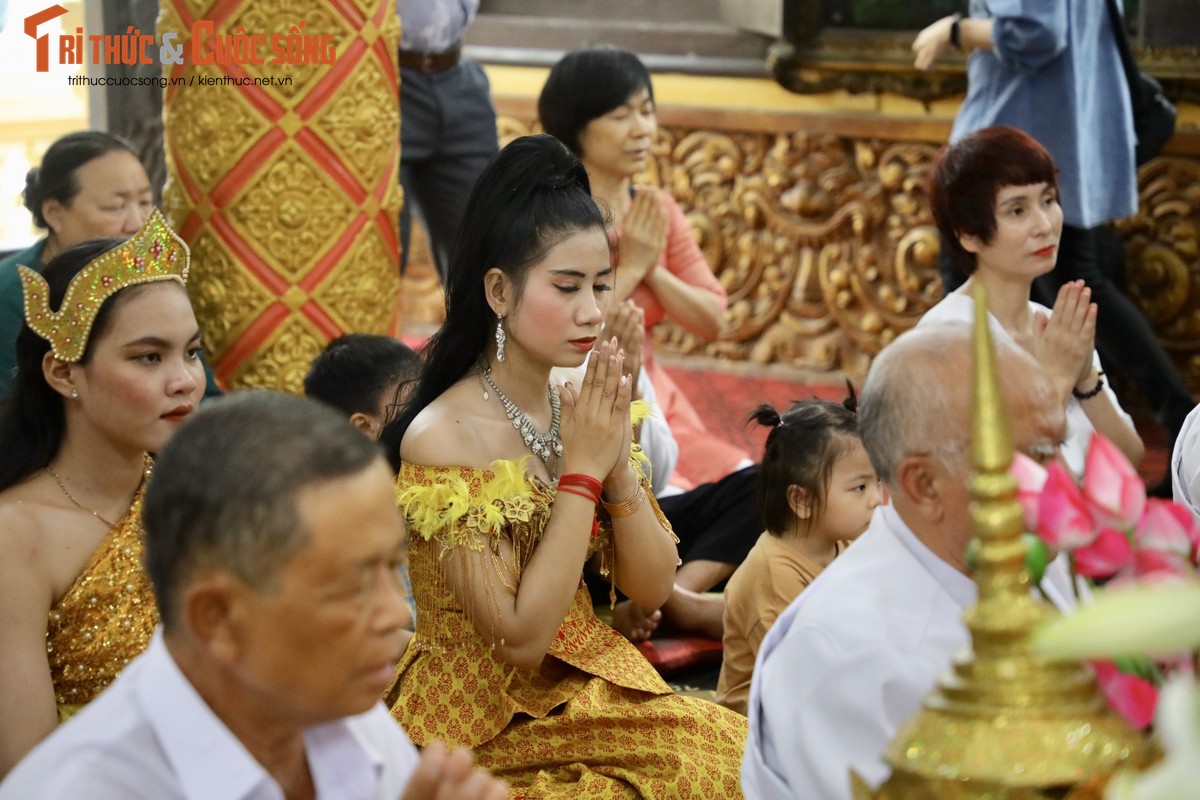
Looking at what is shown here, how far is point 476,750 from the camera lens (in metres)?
2.31

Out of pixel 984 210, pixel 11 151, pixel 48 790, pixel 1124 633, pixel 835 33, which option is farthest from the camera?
pixel 11 151

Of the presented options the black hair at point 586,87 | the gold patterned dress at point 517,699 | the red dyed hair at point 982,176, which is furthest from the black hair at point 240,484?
the black hair at point 586,87

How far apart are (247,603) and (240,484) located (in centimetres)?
9

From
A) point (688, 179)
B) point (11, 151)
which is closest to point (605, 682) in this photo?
point (688, 179)

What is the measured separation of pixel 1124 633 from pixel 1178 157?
189 inches

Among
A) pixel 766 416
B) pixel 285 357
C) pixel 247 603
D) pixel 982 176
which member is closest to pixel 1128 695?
pixel 247 603

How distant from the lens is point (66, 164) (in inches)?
142

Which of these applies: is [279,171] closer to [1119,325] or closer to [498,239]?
[498,239]

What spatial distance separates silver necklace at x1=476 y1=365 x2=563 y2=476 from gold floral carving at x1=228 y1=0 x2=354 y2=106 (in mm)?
1384

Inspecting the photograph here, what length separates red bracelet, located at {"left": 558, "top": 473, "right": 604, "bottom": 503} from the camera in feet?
7.50

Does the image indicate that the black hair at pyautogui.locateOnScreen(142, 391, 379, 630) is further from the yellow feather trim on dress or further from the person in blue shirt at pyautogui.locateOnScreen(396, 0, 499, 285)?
the person in blue shirt at pyautogui.locateOnScreen(396, 0, 499, 285)

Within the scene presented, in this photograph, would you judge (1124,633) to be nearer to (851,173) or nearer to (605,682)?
(605,682)

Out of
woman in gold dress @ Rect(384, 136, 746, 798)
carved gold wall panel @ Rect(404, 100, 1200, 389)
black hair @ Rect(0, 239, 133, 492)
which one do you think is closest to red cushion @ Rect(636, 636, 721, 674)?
woman in gold dress @ Rect(384, 136, 746, 798)

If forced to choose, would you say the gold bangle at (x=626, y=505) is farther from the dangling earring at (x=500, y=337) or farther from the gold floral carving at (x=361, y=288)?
the gold floral carving at (x=361, y=288)
